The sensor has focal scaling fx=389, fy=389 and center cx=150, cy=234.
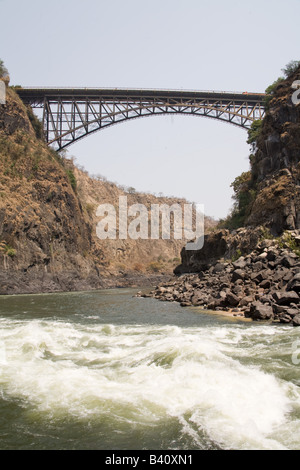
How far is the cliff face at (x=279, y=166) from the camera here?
27.0m

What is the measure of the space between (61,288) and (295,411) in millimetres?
34819

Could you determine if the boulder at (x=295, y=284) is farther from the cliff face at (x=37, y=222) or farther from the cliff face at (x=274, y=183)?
the cliff face at (x=37, y=222)

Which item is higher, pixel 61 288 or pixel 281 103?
pixel 281 103

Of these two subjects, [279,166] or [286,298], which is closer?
[286,298]

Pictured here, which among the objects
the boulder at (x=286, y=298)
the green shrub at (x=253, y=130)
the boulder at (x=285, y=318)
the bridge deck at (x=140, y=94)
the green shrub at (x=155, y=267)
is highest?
the bridge deck at (x=140, y=94)

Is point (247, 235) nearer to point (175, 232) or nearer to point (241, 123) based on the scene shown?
point (241, 123)

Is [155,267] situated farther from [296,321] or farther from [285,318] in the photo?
[296,321]

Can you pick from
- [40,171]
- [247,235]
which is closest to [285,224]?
[247,235]

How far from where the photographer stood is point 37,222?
4016 centimetres

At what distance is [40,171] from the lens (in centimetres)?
4462

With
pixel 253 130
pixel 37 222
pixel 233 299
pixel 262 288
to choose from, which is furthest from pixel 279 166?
pixel 37 222

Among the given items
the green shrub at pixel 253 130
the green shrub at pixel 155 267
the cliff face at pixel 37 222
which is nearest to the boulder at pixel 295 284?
the cliff face at pixel 37 222

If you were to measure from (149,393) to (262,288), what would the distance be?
12945 millimetres

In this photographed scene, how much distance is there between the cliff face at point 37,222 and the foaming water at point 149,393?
25.6 m
